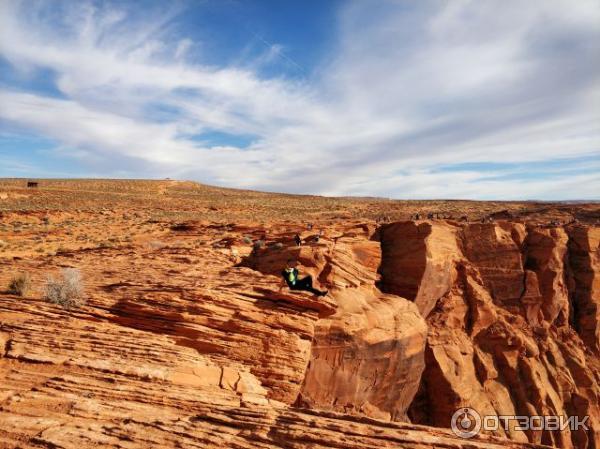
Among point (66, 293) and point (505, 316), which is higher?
point (66, 293)

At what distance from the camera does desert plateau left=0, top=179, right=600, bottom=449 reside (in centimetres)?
678

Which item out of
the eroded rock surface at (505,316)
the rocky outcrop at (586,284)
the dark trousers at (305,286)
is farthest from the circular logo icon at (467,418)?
the rocky outcrop at (586,284)

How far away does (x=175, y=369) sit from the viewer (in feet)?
28.0

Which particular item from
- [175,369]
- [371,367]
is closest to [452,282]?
[371,367]

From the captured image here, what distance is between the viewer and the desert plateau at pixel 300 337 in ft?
22.2

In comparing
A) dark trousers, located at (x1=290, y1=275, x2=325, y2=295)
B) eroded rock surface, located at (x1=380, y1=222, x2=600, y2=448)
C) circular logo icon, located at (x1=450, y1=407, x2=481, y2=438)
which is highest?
dark trousers, located at (x1=290, y1=275, x2=325, y2=295)

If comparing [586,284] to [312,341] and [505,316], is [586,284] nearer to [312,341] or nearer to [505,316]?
[505,316]

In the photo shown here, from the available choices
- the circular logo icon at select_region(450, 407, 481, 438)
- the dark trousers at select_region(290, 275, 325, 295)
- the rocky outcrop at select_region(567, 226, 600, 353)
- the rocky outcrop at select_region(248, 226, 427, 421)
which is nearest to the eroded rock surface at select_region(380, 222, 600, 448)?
the rocky outcrop at select_region(567, 226, 600, 353)

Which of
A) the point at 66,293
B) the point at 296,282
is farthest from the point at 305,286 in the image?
the point at 66,293

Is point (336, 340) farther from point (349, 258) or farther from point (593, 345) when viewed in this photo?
point (593, 345)

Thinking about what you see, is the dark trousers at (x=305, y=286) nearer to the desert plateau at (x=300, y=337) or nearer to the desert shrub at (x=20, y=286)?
the desert plateau at (x=300, y=337)

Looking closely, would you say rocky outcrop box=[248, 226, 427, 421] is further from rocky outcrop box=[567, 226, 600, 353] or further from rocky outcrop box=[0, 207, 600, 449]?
rocky outcrop box=[567, 226, 600, 353]

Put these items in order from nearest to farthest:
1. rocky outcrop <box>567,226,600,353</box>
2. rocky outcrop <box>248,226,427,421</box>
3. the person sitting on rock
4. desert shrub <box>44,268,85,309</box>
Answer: desert shrub <box>44,268,85,309</box>, the person sitting on rock, rocky outcrop <box>248,226,427,421</box>, rocky outcrop <box>567,226,600,353</box>

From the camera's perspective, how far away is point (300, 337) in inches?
452
